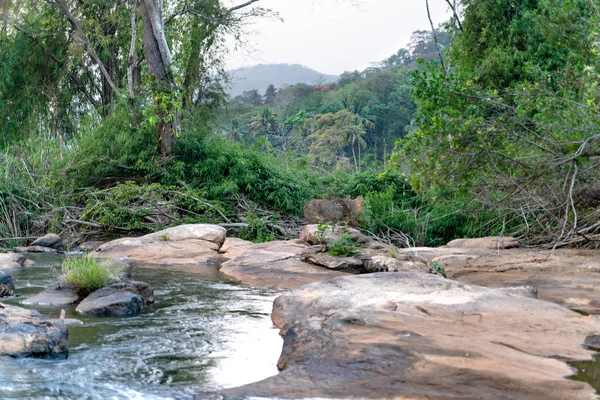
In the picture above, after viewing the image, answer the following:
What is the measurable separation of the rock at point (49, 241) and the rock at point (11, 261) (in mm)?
2602

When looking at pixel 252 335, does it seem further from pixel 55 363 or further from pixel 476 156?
pixel 476 156

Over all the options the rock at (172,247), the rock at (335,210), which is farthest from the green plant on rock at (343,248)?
the rock at (335,210)

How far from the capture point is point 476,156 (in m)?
8.03

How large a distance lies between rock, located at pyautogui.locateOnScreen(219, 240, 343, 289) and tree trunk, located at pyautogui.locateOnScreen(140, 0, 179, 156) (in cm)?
605

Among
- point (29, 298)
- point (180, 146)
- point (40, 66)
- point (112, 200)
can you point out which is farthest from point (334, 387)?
point (40, 66)

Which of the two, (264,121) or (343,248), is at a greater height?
(264,121)

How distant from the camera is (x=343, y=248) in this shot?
27.2 ft

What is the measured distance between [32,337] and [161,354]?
0.85 m

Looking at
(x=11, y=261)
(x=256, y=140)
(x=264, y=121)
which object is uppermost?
(x=264, y=121)

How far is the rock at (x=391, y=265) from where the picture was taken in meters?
7.34

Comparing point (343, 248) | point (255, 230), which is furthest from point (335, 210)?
point (343, 248)

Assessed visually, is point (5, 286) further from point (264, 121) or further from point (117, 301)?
point (264, 121)

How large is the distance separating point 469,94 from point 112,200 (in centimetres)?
796

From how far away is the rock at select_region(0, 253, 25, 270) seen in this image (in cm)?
913
